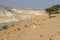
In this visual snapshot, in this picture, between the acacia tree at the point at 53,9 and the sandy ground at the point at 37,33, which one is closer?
the sandy ground at the point at 37,33

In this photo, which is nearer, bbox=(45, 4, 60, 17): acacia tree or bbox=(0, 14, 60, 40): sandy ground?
bbox=(0, 14, 60, 40): sandy ground

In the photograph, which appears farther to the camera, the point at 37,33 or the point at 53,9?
the point at 53,9

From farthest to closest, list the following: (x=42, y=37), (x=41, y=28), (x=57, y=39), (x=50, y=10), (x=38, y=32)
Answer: (x=50, y=10)
(x=41, y=28)
(x=38, y=32)
(x=42, y=37)
(x=57, y=39)

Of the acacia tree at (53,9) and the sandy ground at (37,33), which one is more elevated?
the acacia tree at (53,9)

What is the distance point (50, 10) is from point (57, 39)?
1629 cm

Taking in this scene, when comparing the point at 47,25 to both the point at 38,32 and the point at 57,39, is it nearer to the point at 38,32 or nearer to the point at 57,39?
the point at 38,32

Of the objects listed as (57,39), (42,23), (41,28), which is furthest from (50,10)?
(57,39)

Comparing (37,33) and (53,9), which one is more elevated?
(53,9)

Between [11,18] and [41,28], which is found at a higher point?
[41,28]

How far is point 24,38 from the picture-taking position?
1706cm

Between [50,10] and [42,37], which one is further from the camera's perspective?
[50,10]

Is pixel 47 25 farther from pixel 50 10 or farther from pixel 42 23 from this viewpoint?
pixel 50 10

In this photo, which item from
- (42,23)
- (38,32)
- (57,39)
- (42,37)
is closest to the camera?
(57,39)

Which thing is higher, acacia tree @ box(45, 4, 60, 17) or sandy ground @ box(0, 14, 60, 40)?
acacia tree @ box(45, 4, 60, 17)
